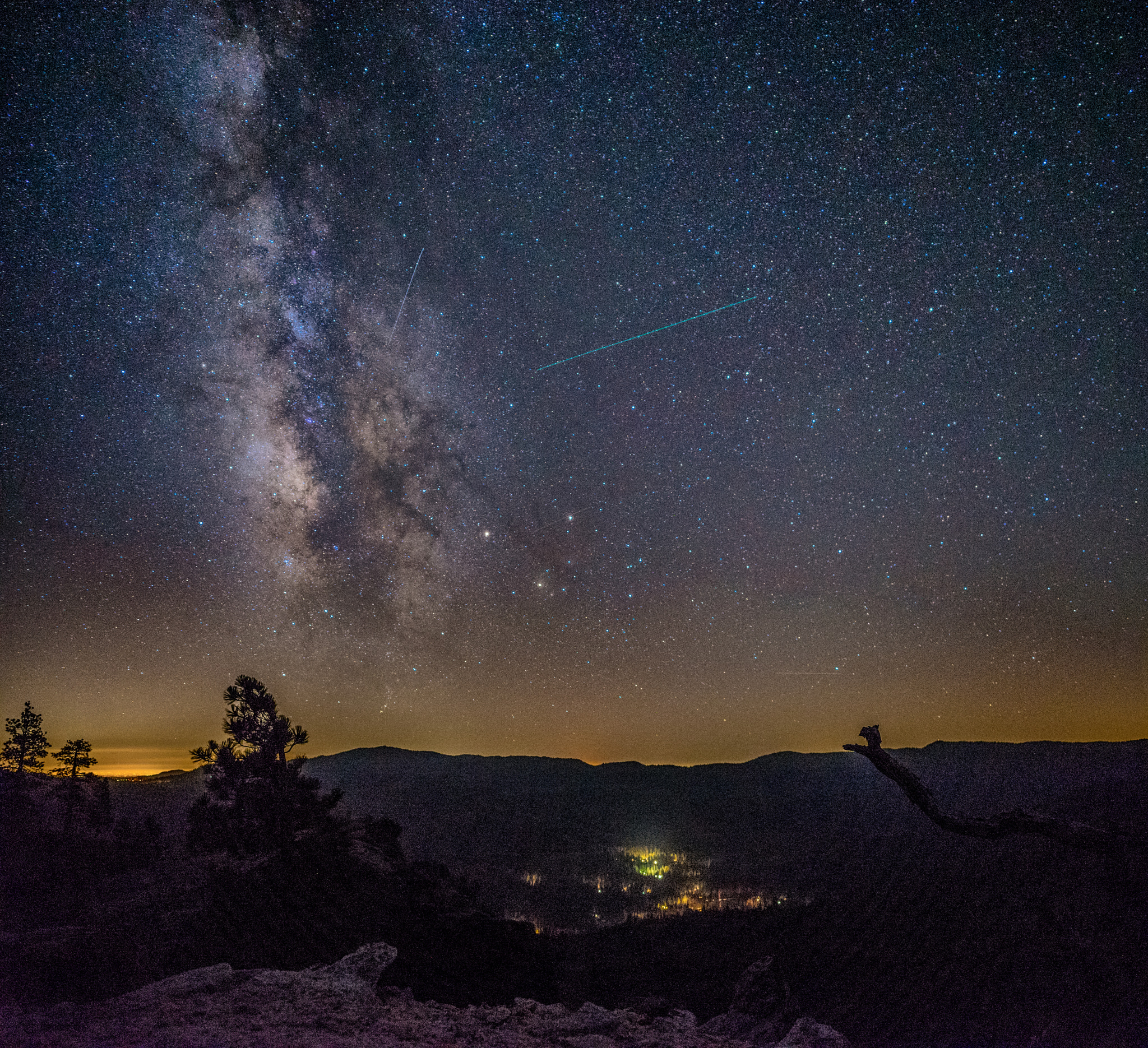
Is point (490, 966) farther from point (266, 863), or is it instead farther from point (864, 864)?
point (864, 864)

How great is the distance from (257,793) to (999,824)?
1723 cm

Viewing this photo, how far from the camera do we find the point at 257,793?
14.5 m

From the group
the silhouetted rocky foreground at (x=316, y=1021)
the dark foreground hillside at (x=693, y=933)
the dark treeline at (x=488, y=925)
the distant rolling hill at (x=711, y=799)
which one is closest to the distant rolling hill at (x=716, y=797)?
the distant rolling hill at (x=711, y=799)

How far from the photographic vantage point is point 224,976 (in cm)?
592

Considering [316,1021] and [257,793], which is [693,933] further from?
[316,1021]

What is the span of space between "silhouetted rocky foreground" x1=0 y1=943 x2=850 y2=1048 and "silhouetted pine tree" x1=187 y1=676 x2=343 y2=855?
26.5 ft

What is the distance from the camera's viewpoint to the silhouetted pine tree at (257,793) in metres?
14.0

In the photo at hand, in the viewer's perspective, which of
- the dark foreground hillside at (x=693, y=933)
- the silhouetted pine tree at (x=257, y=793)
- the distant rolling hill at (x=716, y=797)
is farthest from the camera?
the distant rolling hill at (x=716, y=797)

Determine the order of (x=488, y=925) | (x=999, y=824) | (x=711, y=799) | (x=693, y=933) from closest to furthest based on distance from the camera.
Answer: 1. (x=999, y=824)
2. (x=488, y=925)
3. (x=693, y=933)
4. (x=711, y=799)

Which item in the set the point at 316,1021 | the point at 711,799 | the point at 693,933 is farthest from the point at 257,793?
the point at 711,799

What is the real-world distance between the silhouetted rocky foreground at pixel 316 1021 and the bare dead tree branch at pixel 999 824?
394 cm

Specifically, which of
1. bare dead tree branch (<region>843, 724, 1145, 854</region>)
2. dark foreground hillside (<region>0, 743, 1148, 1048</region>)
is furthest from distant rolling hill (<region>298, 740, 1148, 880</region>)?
bare dead tree branch (<region>843, 724, 1145, 854</region>)

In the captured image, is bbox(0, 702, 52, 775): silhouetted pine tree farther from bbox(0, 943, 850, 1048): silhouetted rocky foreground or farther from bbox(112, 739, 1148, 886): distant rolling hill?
bbox(0, 943, 850, 1048): silhouetted rocky foreground

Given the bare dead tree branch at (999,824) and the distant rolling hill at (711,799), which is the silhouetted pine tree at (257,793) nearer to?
the distant rolling hill at (711,799)
